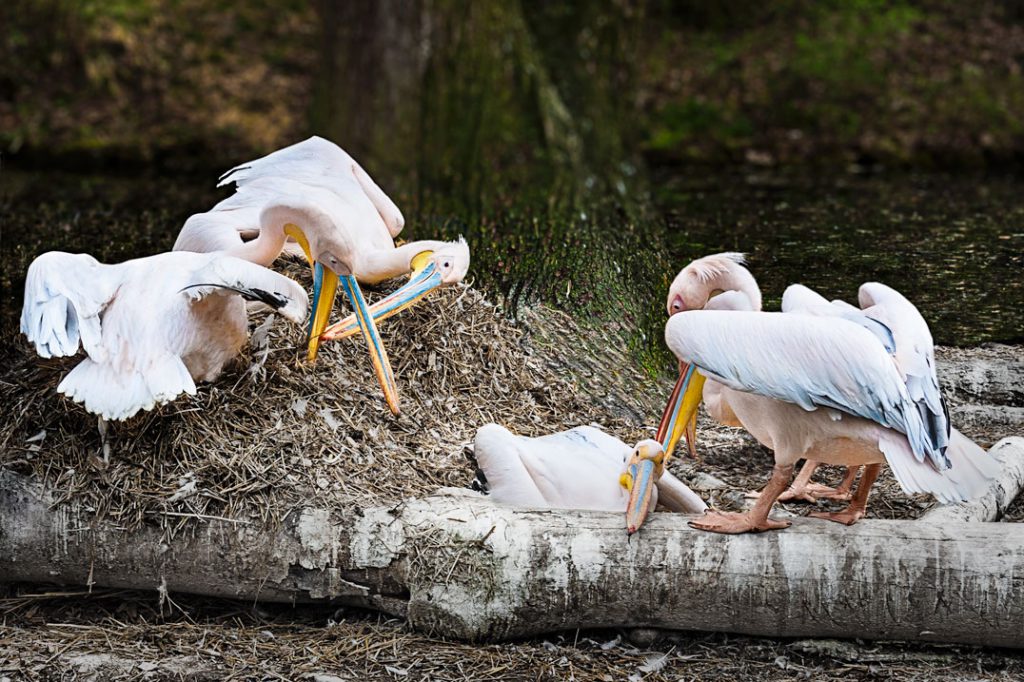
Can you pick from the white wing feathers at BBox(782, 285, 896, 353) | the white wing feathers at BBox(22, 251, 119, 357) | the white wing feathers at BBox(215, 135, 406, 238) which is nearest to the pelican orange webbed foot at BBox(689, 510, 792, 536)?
the white wing feathers at BBox(782, 285, 896, 353)

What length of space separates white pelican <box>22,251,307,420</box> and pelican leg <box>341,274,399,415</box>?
0.17 metres

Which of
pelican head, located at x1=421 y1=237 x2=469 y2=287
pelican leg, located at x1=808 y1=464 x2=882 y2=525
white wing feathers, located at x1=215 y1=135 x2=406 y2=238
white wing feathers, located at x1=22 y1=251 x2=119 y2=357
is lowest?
pelican leg, located at x1=808 y1=464 x2=882 y2=525

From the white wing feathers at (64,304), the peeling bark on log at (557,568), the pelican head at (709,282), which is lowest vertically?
the peeling bark on log at (557,568)

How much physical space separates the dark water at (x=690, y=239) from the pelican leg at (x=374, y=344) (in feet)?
3.28

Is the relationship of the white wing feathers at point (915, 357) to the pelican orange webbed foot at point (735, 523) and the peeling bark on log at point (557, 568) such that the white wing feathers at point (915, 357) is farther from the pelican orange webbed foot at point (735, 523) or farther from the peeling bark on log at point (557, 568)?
the pelican orange webbed foot at point (735, 523)

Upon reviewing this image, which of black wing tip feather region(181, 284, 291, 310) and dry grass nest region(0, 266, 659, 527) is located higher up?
black wing tip feather region(181, 284, 291, 310)

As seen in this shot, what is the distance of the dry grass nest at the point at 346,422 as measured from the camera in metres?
3.33

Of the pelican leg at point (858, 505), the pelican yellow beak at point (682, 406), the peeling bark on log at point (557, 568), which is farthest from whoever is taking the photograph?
the pelican yellow beak at point (682, 406)

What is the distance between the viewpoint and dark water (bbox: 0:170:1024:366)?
4816mm

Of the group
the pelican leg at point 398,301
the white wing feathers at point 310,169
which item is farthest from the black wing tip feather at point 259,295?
the white wing feathers at point 310,169

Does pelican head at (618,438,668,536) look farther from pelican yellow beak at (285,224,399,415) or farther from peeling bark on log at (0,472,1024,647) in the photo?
pelican yellow beak at (285,224,399,415)

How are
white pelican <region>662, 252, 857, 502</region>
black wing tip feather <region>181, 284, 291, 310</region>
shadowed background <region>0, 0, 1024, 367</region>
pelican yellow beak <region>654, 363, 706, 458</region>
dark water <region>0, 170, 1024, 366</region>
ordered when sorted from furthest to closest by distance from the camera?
shadowed background <region>0, 0, 1024, 367</region>, dark water <region>0, 170, 1024, 366</region>, white pelican <region>662, 252, 857, 502</region>, pelican yellow beak <region>654, 363, 706, 458</region>, black wing tip feather <region>181, 284, 291, 310</region>

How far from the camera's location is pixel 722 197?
7.77 m

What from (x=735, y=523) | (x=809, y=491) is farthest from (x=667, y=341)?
(x=809, y=491)
